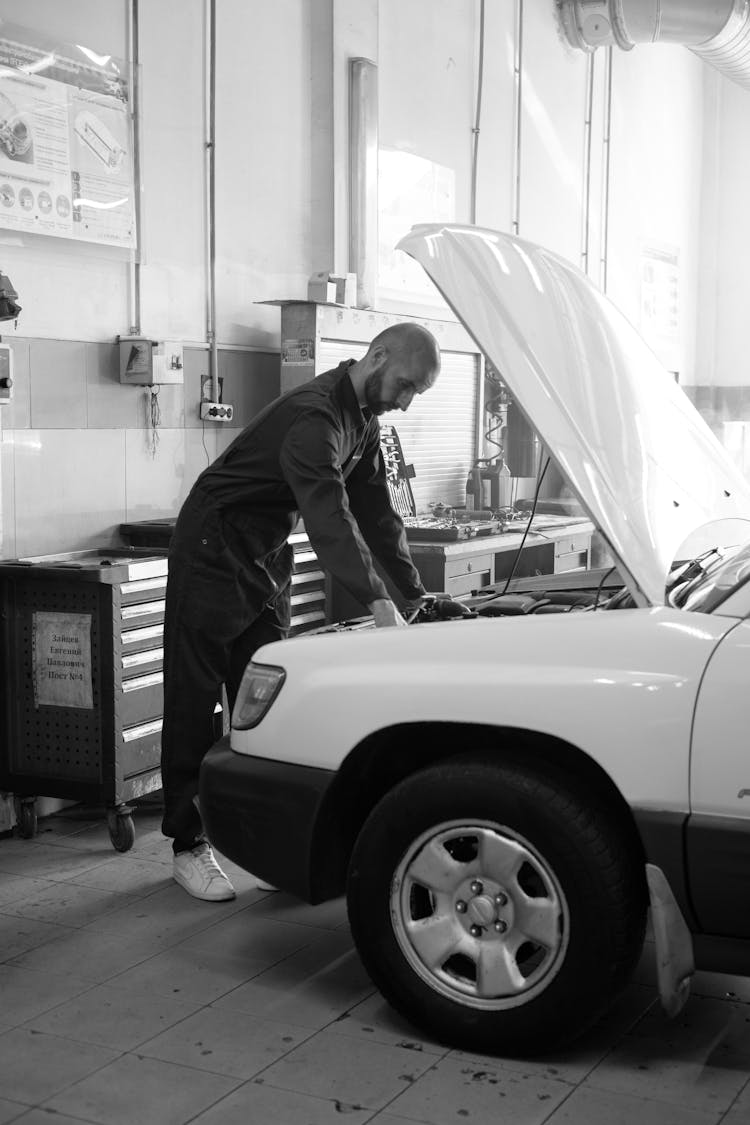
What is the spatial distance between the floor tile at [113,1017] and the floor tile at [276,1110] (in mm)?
Answer: 349

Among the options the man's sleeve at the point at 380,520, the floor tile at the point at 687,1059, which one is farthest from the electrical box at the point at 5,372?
the floor tile at the point at 687,1059

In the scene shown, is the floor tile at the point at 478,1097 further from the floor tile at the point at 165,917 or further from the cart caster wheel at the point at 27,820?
the cart caster wheel at the point at 27,820

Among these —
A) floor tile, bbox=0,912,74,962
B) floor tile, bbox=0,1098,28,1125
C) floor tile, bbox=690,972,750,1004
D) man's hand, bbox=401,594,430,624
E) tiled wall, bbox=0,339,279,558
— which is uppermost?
tiled wall, bbox=0,339,279,558

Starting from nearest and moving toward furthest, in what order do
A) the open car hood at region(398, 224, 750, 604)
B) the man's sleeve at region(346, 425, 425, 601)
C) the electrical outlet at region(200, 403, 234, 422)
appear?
1. the open car hood at region(398, 224, 750, 604)
2. the man's sleeve at region(346, 425, 425, 601)
3. the electrical outlet at region(200, 403, 234, 422)

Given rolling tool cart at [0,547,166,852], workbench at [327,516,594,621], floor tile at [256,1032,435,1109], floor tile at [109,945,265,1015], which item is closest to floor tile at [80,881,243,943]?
floor tile at [109,945,265,1015]

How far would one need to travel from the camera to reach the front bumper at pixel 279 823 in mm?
2795

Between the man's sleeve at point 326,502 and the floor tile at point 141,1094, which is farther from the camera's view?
the man's sleeve at point 326,502

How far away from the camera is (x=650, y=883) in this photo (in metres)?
2.47

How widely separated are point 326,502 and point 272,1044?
4.28 feet

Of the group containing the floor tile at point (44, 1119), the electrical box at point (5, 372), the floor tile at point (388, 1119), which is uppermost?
the electrical box at point (5, 372)

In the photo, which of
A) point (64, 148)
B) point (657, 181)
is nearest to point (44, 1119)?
point (64, 148)

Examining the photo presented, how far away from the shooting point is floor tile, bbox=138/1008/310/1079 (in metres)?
2.68

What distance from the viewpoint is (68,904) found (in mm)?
3740

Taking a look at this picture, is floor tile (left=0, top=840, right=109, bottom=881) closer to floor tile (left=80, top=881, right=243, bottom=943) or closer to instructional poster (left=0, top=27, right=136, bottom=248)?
floor tile (left=80, top=881, right=243, bottom=943)
